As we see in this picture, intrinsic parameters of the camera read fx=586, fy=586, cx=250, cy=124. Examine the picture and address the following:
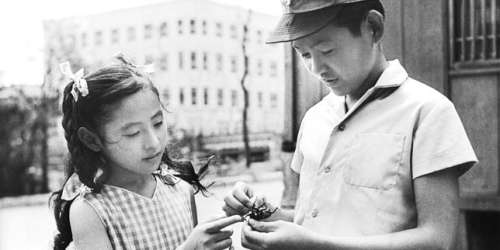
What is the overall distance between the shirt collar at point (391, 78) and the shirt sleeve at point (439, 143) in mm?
131

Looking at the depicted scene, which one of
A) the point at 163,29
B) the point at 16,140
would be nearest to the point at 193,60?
the point at 163,29

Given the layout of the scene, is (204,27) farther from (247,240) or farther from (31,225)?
(247,240)

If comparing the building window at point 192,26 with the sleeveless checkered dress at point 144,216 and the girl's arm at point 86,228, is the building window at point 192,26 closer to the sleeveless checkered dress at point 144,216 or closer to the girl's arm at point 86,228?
the sleeveless checkered dress at point 144,216

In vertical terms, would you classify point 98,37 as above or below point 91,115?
above

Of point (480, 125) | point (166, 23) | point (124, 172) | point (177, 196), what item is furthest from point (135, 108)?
point (166, 23)

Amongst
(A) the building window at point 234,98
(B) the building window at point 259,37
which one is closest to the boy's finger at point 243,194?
(A) the building window at point 234,98

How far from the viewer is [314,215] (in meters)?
1.69

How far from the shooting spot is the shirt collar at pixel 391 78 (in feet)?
5.31

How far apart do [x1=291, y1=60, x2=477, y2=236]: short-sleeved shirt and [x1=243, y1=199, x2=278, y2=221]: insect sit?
12 cm

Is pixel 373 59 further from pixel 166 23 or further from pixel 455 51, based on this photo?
pixel 166 23

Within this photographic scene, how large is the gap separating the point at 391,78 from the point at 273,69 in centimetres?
1876

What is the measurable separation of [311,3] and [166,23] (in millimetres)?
15860

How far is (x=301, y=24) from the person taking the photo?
159 cm

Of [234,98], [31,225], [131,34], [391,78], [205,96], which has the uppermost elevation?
[131,34]
